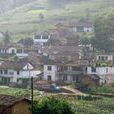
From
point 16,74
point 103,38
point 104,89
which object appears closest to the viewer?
point 104,89

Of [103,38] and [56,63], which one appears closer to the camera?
[56,63]

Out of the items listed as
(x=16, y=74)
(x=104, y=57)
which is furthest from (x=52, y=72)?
(x=104, y=57)

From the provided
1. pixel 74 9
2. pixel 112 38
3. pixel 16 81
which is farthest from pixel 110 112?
pixel 74 9

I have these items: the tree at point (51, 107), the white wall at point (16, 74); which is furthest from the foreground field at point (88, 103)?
the tree at point (51, 107)

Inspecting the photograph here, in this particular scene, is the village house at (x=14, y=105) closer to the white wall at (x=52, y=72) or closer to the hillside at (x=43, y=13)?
the white wall at (x=52, y=72)

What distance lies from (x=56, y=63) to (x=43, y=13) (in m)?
63.0

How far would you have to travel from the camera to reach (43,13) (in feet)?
426

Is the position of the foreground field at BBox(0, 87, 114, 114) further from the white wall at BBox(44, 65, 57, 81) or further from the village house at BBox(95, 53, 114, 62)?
the village house at BBox(95, 53, 114, 62)

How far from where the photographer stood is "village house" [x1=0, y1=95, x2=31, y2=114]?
1458 inches

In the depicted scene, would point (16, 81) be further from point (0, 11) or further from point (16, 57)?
point (0, 11)

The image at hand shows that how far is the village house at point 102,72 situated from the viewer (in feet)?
213

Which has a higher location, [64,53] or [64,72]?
[64,53]

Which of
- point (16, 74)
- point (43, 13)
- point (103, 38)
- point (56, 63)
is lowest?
point (16, 74)

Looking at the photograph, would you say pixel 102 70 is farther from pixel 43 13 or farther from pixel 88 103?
pixel 43 13
